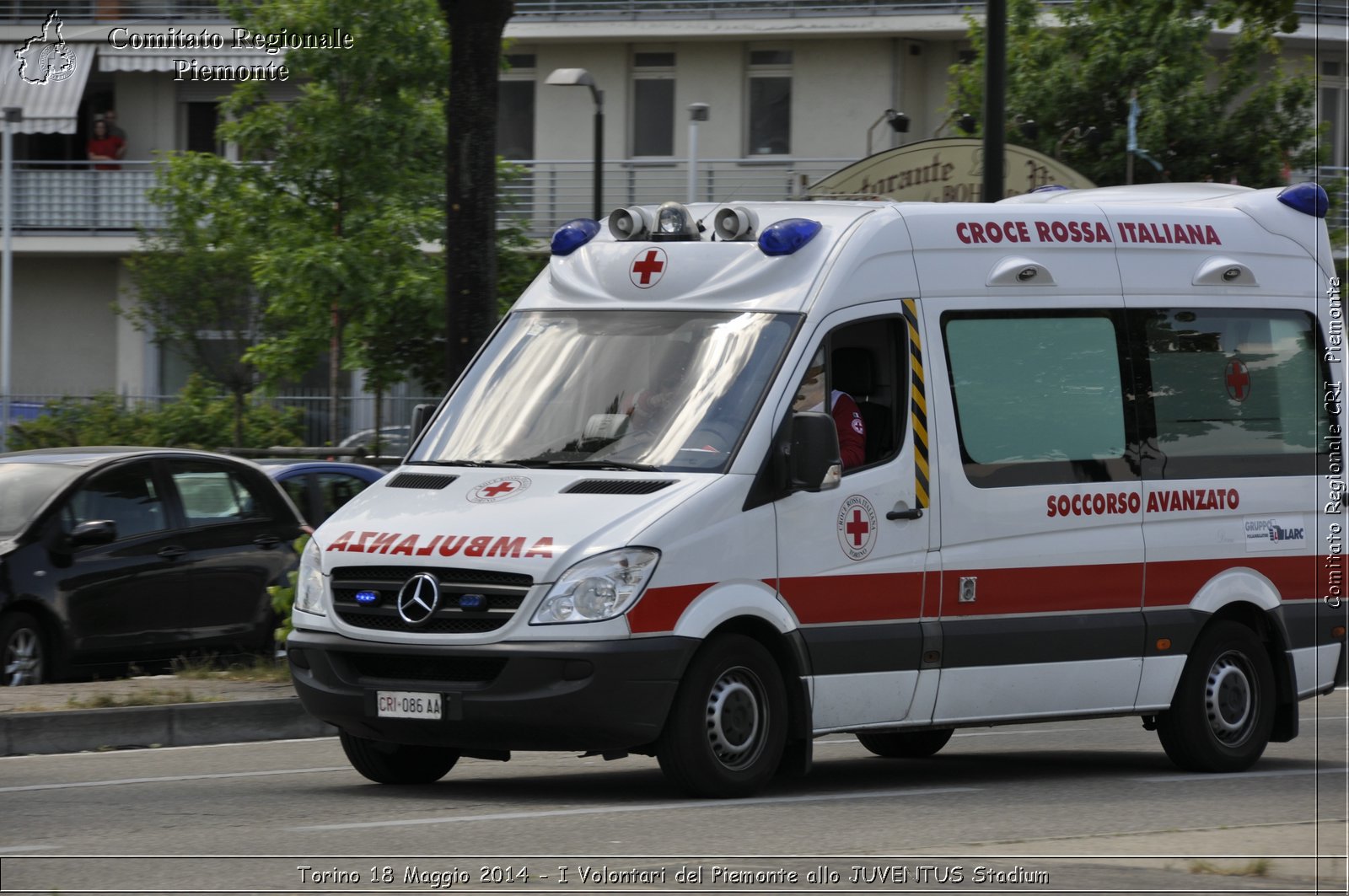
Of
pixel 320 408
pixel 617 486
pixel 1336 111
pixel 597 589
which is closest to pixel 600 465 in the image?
pixel 617 486

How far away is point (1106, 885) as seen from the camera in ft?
23.1

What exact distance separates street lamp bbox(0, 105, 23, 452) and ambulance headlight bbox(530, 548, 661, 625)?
2873cm

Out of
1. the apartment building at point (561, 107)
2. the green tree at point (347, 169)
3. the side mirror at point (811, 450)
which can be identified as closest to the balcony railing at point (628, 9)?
the apartment building at point (561, 107)

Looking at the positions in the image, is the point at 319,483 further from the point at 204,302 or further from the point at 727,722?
the point at 204,302

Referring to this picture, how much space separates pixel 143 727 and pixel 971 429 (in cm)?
463

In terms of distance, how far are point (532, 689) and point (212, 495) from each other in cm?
629

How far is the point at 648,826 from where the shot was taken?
8203 millimetres

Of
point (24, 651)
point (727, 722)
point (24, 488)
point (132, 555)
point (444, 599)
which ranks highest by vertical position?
point (24, 488)

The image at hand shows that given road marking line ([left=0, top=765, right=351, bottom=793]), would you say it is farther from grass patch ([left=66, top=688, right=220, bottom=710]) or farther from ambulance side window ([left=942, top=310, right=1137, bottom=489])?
ambulance side window ([left=942, top=310, right=1137, bottom=489])

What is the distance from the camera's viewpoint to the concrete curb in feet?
36.5

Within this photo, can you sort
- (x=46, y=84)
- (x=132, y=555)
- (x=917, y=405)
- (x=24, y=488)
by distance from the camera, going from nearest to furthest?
(x=917, y=405)
(x=24, y=488)
(x=132, y=555)
(x=46, y=84)

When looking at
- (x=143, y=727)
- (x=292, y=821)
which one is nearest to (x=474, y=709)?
(x=292, y=821)

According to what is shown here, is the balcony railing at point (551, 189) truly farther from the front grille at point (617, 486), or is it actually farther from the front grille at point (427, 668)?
the front grille at point (427, 668)

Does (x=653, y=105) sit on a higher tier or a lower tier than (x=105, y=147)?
higher
